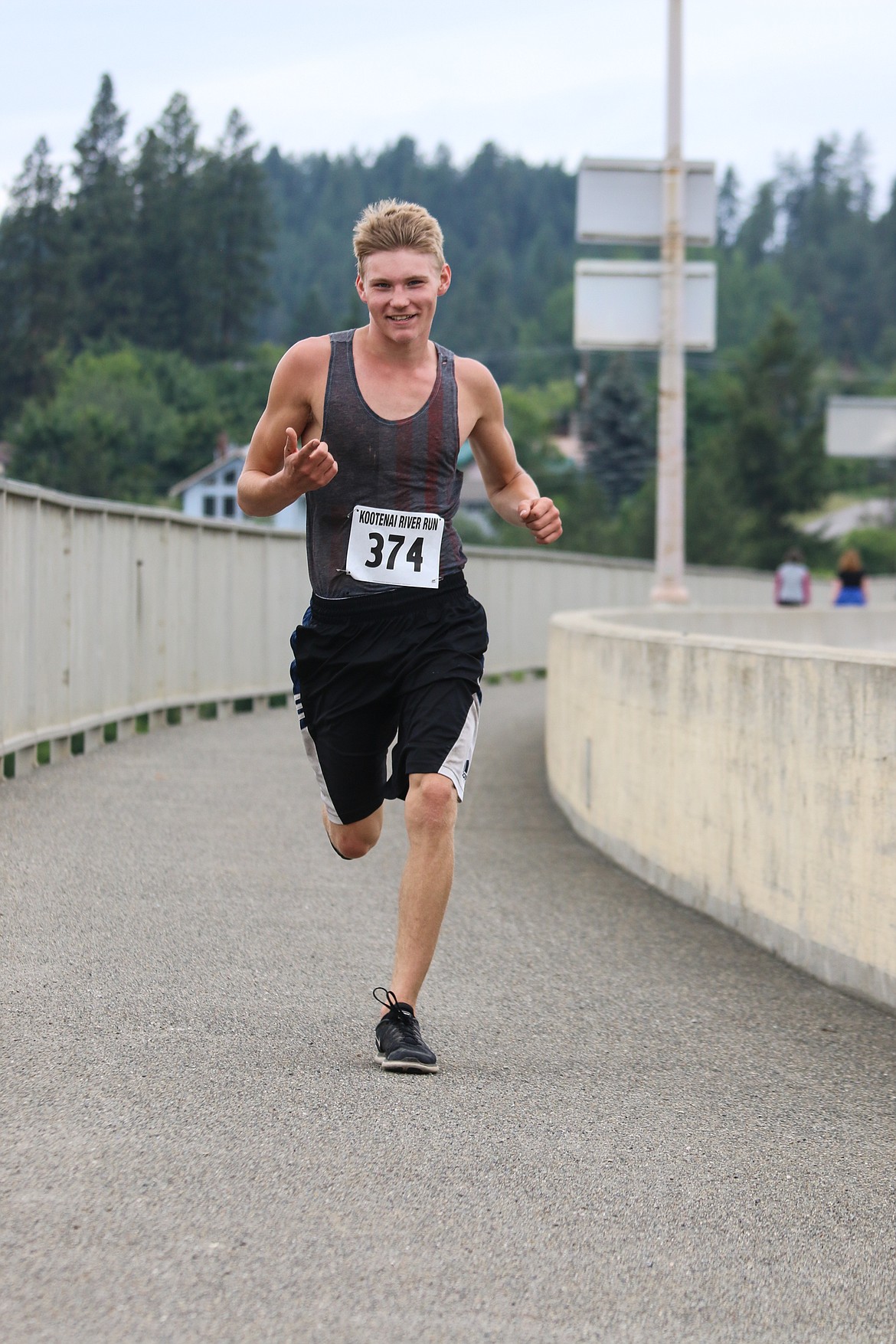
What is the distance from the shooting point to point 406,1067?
483 centimetres

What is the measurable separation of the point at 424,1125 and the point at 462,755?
1.07 m

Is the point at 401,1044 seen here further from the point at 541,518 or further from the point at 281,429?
the point at 281,429

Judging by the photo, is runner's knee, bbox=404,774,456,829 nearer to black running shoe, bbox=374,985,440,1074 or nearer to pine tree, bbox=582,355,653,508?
black running shoe, bbox=374,985,440,1074

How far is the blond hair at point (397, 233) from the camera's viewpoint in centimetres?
505

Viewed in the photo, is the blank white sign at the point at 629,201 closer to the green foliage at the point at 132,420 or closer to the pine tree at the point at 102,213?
the green foliage at the point at 132,420

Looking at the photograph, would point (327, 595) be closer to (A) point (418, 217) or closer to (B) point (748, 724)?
(A) point (418, 217)

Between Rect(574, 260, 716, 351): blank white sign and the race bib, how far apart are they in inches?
611

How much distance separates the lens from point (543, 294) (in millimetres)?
186375

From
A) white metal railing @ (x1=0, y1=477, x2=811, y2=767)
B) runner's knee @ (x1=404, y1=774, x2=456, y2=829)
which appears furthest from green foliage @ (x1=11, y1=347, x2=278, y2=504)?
runner's knee @ (x1=404, y1=774, x2=456, y2=829)

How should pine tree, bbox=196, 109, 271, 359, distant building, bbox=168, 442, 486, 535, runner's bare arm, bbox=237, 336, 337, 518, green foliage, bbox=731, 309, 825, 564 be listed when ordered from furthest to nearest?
1. pine tree, bbox=196, 109, 271, 359
2. distant building, bbox=168, 442, 486, 535
3. green foliage, bbox=731, 309, 825, 564
4. runner's bare arm, bbox=237, 336, 337, 518

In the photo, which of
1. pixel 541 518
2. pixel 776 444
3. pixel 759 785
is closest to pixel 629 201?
pixel 759 785

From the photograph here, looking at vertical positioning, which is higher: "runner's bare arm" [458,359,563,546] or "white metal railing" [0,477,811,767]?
"runner's bare arm" [458,359,563,546]

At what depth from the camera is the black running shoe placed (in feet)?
15.9

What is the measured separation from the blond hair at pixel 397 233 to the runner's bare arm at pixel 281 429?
0.26 meters
